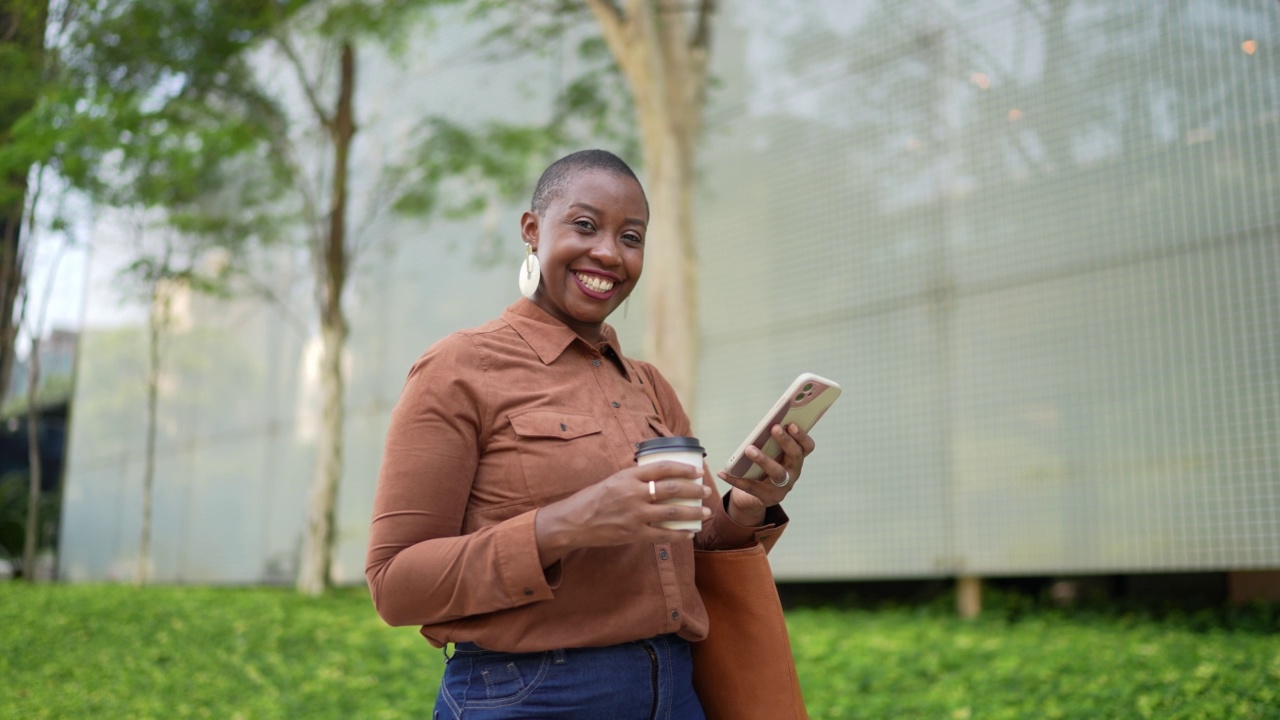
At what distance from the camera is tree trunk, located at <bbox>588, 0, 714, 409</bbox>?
6902mm

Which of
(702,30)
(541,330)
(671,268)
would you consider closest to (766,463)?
(541,330)

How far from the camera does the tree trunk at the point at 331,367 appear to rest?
419 inches

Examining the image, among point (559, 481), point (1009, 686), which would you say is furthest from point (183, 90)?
point (559, 481)

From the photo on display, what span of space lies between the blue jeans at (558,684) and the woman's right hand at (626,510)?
23 centimetres

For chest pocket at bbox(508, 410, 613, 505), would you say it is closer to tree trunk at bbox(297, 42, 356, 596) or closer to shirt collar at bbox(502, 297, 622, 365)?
shirt collar at bbox(502, 297, 622, 365)

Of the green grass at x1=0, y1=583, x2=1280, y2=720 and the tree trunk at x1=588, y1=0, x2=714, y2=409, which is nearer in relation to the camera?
the green grass at x1=0, y1=583, x2=1280, y2=720

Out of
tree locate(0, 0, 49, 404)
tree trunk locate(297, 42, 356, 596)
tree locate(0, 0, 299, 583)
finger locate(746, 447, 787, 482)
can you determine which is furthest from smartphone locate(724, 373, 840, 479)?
tree trunk locate(297, 42, 356, 596)

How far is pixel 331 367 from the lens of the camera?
35.9 feet

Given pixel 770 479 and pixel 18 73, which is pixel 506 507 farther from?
pixel 18 73

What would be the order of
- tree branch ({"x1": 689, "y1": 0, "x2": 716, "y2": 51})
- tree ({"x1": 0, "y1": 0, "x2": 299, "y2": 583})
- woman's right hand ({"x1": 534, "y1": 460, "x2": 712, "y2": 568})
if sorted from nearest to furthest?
woman's right hand ({"x1": 534, "y1": 460, "x2": 712, "y2": 568})
tree branch ({"x1": 689, "y1": 0, "x2": 716, "y2": 51})
tree ({"x1": 0, "y1": 0, "x2": 299, "y2": 583})

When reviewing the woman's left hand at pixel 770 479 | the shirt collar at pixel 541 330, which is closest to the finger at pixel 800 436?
the woman's left hand at pixel 770 479

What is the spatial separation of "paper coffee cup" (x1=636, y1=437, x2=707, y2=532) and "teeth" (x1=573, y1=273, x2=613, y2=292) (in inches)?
14.9

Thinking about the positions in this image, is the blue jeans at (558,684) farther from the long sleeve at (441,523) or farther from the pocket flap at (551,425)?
the pocket flap at (551,425)

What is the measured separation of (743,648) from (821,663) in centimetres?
461
